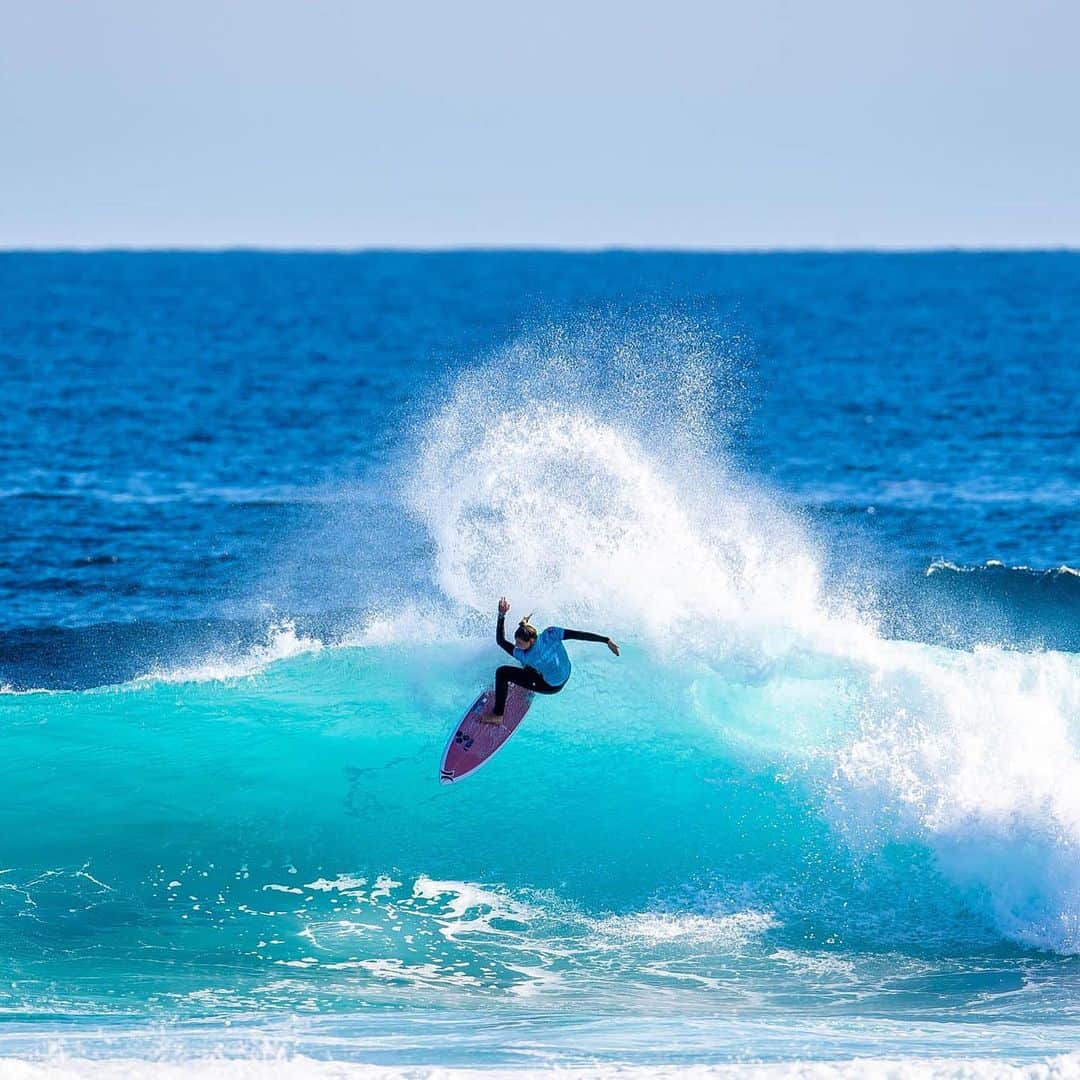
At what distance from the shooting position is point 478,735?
56.1ft

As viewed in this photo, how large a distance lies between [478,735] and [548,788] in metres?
1.49

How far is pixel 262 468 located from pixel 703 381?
29.5 metres

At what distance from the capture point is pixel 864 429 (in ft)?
159

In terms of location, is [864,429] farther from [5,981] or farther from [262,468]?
[5,981]

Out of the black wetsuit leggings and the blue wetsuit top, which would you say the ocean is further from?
the blue wetsuit top

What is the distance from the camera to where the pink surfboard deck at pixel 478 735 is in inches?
666

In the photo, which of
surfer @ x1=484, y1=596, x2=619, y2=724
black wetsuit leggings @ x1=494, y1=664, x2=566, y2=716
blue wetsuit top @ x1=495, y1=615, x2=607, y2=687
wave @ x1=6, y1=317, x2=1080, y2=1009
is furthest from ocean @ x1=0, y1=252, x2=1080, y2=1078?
blue wetsuit top @ x1=495, y1=615, x2=607, y2=687

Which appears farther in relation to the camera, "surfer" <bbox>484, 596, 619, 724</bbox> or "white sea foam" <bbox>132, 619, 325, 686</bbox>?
"white sea foam" <bbox>132, 619, 325, 686</bbox>

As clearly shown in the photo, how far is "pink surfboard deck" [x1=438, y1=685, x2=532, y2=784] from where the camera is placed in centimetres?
1691

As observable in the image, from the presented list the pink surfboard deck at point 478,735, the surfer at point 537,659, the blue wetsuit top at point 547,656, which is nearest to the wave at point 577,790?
the pink surfboard deck at point 478,735

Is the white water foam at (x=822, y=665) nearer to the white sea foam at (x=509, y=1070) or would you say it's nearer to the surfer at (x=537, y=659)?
Answer: the surfer at (x=537, y=659)

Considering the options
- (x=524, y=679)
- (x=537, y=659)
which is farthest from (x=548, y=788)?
(x=537, y=659)

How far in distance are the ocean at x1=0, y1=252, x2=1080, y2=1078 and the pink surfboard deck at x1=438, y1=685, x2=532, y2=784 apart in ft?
2.81

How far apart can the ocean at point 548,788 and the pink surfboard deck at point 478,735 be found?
86cm
